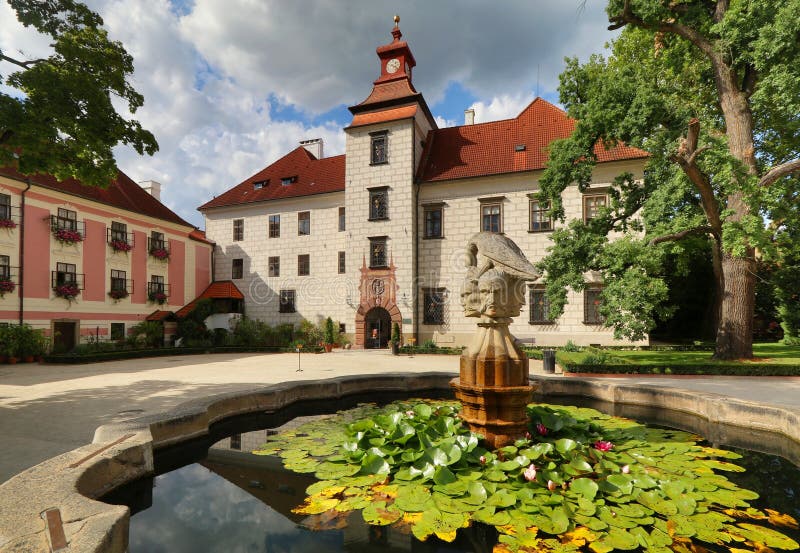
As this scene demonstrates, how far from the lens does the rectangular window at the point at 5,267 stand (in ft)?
61.5

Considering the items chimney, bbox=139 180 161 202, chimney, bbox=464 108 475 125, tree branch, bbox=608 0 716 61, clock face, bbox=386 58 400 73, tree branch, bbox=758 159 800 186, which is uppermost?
clock face, bbox=386 58 400 73

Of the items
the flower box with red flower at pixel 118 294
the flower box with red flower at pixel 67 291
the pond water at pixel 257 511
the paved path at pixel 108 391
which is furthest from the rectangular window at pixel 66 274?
the pond water at pixel 257 511

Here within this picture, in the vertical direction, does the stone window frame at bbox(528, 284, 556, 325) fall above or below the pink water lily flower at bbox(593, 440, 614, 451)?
above

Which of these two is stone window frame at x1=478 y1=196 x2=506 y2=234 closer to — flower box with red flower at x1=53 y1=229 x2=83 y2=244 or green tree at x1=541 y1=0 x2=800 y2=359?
green tree at x1=541 y1=0 x2=800 y2=359

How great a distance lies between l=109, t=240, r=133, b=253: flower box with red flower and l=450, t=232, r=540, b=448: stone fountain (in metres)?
25.9

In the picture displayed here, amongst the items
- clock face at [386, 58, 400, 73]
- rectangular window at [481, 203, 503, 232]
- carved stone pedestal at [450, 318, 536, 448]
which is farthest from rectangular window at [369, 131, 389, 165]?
carved stone pedestal at [450, 318, 536, 448]

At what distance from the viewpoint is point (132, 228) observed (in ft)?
82.6

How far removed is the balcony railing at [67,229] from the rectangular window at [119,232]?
169 centimetres

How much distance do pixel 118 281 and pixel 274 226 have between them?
33.1 ft

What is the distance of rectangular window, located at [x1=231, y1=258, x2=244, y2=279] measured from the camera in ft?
97.9

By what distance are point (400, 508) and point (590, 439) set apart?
285 cm

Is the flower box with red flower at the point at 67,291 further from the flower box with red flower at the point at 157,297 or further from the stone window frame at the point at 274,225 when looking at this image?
the stone window frame at the point at 274,225

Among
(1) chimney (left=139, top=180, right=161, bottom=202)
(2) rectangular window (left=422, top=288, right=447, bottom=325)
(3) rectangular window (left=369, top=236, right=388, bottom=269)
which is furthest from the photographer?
(1) chimney (left=139, top=180, right=161, bottom=202)

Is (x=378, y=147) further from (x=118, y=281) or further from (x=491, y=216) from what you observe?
(x=118, y=281)
